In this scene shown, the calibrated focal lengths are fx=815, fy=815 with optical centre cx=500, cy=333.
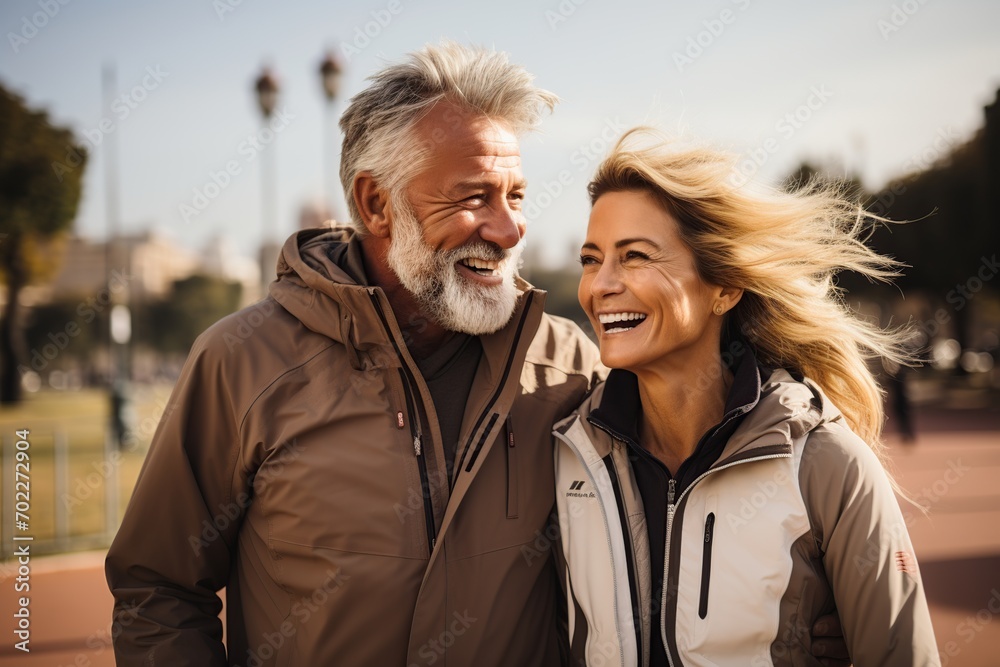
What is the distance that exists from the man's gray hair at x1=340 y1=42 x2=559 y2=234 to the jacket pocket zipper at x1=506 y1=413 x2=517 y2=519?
109 cm

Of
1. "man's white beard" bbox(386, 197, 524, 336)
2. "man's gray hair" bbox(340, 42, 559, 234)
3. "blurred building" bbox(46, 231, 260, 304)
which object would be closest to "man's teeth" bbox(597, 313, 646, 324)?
"man's white beard" bbox(386, 197, 524, 336)

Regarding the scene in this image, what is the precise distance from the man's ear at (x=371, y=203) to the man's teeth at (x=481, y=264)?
0.36 metres

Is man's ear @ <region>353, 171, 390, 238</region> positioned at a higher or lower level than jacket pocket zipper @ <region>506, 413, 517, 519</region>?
higher

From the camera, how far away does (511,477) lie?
298 centimetres

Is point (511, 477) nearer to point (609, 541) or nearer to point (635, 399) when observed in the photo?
point (609, 541)

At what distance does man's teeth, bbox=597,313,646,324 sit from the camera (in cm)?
295

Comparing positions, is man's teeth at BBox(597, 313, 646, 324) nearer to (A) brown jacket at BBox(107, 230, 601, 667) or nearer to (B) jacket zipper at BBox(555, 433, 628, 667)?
(A) brown jacket at BBox(107, 230, 601, 667)

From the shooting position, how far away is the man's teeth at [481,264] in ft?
10.7

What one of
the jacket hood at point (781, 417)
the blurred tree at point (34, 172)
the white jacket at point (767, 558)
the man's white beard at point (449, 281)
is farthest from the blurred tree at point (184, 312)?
the jacket hood at point (781, 417)

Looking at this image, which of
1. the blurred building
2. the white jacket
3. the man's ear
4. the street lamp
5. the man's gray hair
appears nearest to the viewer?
the white jacket

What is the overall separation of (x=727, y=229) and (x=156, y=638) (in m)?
2.51

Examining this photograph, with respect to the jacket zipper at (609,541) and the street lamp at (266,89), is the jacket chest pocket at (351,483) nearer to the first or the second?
the jacket zipper at (609,541)

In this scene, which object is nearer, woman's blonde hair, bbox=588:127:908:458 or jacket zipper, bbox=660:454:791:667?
jacket zipper, bbox=660:454:791:667

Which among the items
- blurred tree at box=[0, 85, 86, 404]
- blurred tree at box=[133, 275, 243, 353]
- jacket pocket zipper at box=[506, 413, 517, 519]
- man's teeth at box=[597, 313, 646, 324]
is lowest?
blurred tree at box=[133, 275, 243, 353]
